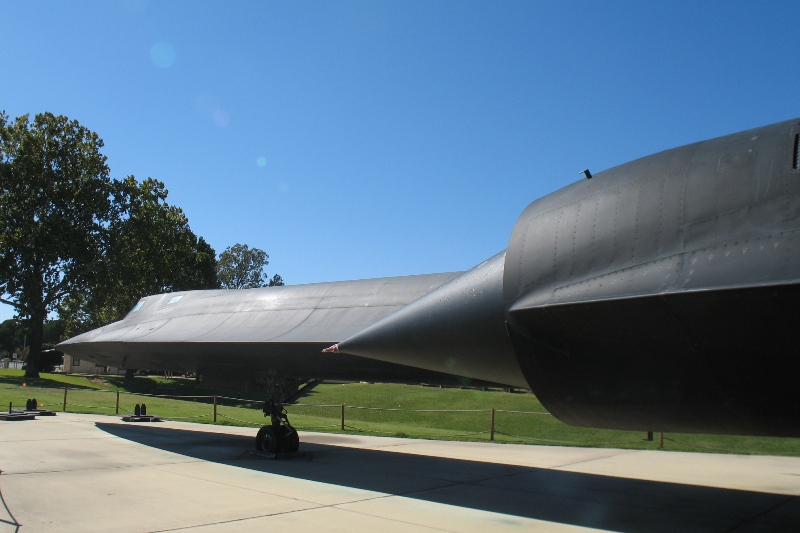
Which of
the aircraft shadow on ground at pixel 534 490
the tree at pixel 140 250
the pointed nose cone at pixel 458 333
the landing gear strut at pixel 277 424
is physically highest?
the tree at pixel 140 250

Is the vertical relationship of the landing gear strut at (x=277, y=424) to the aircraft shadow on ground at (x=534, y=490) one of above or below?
above

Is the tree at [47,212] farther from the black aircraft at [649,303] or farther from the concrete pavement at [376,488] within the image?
the black aircraft at [649,303]

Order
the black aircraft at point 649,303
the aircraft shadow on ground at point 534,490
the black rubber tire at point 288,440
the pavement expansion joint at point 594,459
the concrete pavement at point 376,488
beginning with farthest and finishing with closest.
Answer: the black rubber tire at point 288,440 → the pavement expansion joint at point 594,459 → the aircraft shadow on ground at point 534,490 → the concrete pavement at point 376,488 → the black aircraft at point 649,303

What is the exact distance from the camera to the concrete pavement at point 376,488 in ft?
24.1

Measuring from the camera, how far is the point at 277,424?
12.5 metres

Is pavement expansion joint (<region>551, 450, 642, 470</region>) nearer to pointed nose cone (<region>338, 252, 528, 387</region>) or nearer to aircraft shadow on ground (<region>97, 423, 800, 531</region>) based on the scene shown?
aircraft shadow on ground (<region>97, 423, 800, 531</region>)

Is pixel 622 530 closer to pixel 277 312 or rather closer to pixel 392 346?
pixel 392 346

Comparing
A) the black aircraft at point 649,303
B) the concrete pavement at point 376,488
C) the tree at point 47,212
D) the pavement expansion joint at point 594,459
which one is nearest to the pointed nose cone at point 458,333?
the black aircraft at point 649,303

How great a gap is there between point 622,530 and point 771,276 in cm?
351

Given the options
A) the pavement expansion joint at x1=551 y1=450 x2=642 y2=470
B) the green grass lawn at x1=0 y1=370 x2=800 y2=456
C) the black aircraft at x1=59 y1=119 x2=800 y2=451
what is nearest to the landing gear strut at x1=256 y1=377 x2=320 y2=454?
the green grass lawn at x1=0 y1=370 x2=800 y2=456

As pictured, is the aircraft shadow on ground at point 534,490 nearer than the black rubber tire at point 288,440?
Yes

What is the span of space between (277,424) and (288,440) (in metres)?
0.38

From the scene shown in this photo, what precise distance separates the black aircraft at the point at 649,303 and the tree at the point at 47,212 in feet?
123

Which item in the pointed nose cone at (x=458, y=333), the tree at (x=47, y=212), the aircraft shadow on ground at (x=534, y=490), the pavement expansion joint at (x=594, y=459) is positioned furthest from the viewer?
the tree at (x=47, y=212)
